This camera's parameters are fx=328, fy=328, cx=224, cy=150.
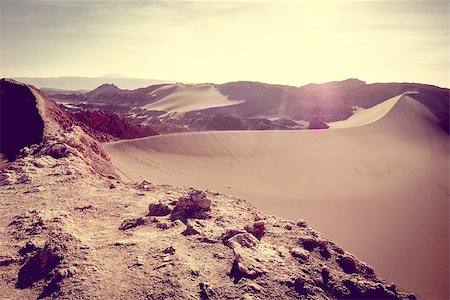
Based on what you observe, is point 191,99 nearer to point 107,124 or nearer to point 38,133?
point 107,124

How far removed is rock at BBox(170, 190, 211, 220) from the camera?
5.17 m

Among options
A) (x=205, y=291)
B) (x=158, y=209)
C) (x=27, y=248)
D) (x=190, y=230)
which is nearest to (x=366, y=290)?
(x=205, y=291)

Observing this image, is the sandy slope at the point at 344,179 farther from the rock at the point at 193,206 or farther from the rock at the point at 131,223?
the rock at the point at 131,223

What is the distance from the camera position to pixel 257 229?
194 inches

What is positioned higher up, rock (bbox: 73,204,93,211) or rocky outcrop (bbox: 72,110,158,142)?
rocky outcrop (bbox: 72,110,158,142)

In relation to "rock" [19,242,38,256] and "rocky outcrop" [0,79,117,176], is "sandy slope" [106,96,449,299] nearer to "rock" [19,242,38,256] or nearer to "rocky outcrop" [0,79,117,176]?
"rocky outcrop" [0,79,117,176]

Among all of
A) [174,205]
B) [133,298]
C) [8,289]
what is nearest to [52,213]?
[8,289]

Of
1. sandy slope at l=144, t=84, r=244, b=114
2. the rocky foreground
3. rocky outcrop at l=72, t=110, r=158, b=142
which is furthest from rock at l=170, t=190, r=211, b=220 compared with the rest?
sandy slope at l=144, t=84, r=244, b=114

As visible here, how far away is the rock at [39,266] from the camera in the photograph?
3.55 metres

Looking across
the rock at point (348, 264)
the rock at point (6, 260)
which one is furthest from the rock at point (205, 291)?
the rock at point (6, 260)

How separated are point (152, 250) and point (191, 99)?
51860mm

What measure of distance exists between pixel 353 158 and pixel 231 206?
33.8 feet

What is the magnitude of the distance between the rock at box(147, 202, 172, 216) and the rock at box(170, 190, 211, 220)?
0.11 m

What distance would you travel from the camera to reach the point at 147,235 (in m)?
4.47
